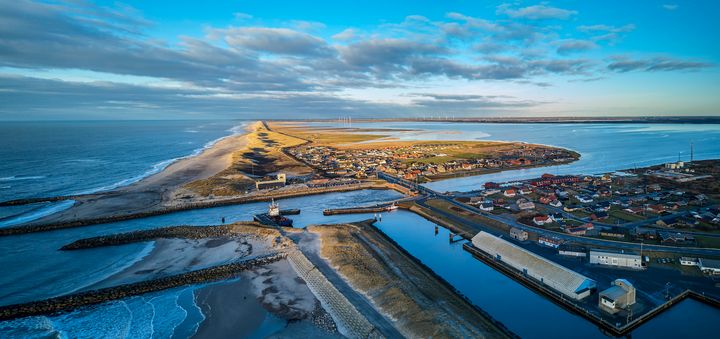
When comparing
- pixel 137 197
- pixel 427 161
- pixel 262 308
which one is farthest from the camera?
pixel 427 161

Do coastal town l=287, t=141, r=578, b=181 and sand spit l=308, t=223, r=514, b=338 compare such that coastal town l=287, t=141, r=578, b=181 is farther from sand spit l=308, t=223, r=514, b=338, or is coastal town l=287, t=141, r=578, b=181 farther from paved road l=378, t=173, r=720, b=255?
sand spit l=308, t=223, r=514, b=338

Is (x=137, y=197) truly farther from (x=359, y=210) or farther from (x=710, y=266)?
(x=710, y=266)

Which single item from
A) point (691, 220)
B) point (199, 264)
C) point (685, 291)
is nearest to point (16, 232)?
point (199, 264)

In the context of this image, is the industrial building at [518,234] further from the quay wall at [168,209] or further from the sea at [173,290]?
the quay wall at [168,209]

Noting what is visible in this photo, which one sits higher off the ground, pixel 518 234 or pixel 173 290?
pixel 518 234

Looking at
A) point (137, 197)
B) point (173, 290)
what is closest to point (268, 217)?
point (173, 290)

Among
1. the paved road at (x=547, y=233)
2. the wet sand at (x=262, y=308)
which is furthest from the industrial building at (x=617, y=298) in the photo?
the wet sand at (x=262, y=308)
